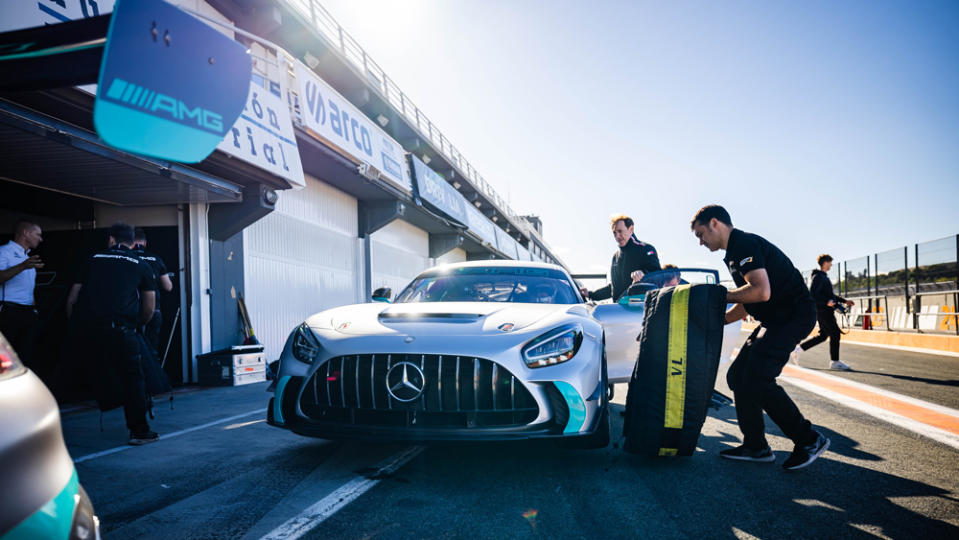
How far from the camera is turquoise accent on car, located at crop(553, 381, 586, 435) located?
9.78 feet

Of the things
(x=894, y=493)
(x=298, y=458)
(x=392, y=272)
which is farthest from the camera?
(x=392, y=272)

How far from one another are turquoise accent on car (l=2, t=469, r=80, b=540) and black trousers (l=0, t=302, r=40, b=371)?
6060 millimetres

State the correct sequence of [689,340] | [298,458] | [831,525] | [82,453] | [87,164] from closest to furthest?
[831,525] → [689,340] → [298,458] → [82,453] → [87,164]

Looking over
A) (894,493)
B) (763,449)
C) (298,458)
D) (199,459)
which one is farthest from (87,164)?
(894,493)

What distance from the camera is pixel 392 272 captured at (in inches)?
690

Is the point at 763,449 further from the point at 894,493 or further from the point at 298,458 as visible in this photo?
the point at 298,458

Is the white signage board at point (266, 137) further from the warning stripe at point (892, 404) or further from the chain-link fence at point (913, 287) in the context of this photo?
the chain-link fence at point (913, 287)

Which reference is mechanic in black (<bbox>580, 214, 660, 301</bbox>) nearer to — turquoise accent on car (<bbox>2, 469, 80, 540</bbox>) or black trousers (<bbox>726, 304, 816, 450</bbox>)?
black trousers (<bbox>726, 304, 816, 450</bbox>)

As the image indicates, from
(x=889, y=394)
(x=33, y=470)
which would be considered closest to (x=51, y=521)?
(x=33, y=470)

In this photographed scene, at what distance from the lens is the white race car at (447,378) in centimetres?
292

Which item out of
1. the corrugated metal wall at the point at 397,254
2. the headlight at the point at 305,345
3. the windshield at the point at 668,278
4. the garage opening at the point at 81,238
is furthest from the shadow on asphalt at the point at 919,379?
the corrugated metal wall at the point at 397,254

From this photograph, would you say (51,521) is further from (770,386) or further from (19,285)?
(19,285)

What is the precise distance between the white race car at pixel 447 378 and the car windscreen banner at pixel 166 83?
5.54 ft

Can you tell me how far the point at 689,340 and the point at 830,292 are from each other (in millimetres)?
6540
